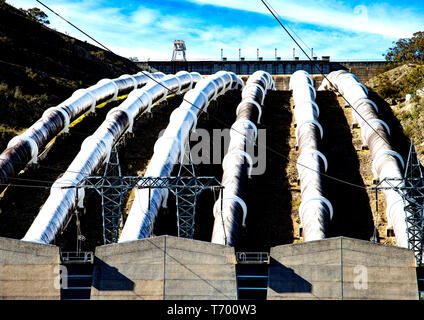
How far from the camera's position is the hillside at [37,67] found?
7019 centimetres

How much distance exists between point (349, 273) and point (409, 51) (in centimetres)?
7368

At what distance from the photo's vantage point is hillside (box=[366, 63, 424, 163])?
65812mm

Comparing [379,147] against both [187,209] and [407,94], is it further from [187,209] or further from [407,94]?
[187,209]

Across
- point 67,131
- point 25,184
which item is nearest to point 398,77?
point 67,131

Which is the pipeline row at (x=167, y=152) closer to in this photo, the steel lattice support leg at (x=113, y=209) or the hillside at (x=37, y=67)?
the steel lattice support leg at (x=113, y=209)

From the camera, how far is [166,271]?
3419 cm

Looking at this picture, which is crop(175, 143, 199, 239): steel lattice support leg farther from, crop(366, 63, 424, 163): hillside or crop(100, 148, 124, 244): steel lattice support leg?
crop(366, 63, 424, 163): hillside

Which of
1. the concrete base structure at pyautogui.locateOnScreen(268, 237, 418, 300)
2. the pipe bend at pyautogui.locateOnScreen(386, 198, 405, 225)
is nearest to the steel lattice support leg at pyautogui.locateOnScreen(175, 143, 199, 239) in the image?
the concrete base structure at pyautogui.locateOnScreen(268, 237, 418, 300)

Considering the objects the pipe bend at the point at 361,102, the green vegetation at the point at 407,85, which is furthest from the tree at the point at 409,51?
the pipe bend at the point at 361,102

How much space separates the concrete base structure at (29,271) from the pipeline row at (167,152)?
6.85 metres

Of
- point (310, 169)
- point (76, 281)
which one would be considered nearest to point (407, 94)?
point (310, 169)

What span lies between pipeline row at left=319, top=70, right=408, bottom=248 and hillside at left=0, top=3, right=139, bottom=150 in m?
39.4

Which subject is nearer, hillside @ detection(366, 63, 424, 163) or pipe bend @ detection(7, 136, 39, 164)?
pipe bend @ detection(7, 136, 39, 164)
